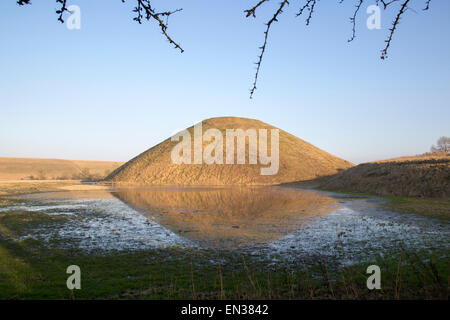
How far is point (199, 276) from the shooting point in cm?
799

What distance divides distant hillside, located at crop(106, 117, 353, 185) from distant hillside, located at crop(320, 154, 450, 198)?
940 inches

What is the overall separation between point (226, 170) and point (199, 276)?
209 feet

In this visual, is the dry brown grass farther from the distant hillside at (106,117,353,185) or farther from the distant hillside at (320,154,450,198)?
the distant hillside at (320,154,450,198)

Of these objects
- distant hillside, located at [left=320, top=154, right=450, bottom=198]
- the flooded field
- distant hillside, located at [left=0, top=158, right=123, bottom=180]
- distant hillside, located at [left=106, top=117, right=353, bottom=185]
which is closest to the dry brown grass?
distant hillside, located at [left=106, top=117, right=353, bottom=185]

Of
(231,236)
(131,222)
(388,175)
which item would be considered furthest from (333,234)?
(388,175)

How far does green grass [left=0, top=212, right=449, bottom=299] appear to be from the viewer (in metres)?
6.20

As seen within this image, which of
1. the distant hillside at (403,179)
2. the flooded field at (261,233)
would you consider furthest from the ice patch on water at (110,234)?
the distant hillside at (403,179)

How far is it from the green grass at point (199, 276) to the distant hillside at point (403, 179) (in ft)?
74.1

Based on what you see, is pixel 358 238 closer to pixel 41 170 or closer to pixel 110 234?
pixel 110 234

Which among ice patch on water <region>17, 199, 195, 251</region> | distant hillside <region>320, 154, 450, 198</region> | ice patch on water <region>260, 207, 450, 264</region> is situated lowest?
ice patch on water <region>17, 199, 195, 251</region>

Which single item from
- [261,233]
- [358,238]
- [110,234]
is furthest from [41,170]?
[358,238]

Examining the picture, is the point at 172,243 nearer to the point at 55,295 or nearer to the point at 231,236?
the point at 231,236

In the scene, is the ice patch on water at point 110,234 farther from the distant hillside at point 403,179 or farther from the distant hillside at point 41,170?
the distant hillside at point 41,170

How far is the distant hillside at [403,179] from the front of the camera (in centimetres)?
2872
